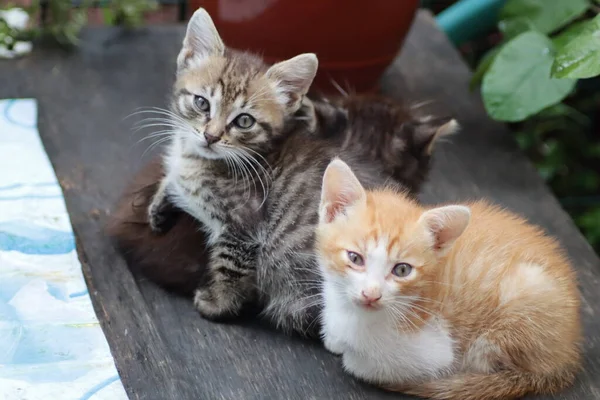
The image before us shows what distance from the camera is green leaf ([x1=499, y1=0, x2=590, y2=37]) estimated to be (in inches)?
97.7

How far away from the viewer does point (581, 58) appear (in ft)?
6.29

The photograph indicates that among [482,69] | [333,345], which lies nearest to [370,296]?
[333,345]

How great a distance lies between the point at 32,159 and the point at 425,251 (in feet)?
4.07

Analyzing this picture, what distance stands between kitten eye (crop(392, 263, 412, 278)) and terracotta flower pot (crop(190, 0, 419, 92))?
1.07 metres

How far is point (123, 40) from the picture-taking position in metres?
2.98

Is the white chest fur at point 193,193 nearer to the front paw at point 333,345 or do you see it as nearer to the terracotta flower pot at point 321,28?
the front paw at point 333,345

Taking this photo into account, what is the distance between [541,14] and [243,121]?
1108 millimetres

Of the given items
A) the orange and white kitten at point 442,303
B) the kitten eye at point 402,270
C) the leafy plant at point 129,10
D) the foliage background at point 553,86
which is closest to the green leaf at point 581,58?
the foliage background at point 553,86

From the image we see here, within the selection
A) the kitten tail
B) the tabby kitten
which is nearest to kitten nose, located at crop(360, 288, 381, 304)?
the kitten tail

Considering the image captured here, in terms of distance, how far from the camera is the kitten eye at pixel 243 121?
1.92 m

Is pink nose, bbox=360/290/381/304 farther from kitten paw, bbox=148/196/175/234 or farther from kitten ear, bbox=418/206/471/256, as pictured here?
kitten paw, bbox=148/196/175/234

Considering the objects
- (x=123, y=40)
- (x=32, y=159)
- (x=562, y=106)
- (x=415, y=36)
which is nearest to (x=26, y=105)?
(x=32, y=159)

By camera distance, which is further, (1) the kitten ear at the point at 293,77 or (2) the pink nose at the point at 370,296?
(1) the kitten ear at the point at 293,77

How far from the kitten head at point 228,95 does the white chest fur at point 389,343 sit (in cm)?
42
